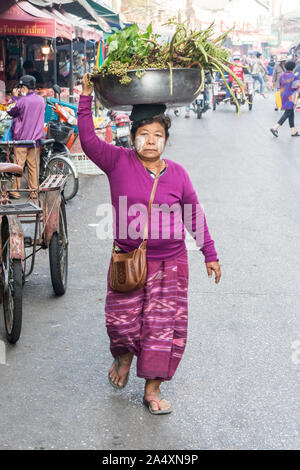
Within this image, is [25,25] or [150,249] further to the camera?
[25,25]

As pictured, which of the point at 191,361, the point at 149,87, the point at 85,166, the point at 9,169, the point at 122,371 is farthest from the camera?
the point at 85,166

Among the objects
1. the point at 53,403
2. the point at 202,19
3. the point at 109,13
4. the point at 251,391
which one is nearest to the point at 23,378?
the point at 53,403

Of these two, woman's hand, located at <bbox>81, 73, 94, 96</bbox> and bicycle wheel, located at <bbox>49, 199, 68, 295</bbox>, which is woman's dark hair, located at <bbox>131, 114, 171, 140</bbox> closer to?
woman's hand, located at <bbox>81, 73, 94, 96</bbox>

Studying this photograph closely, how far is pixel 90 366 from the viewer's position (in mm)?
4434

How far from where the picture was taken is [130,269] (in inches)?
144

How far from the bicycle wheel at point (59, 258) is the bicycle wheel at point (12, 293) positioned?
0.50 meters

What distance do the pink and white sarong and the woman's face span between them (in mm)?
586

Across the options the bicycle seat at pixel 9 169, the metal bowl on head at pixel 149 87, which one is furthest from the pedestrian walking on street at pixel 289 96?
the metal bowl on head at pixel 149 87

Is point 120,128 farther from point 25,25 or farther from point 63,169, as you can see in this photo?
point 63,169

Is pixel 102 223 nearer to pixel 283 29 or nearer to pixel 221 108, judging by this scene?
pixel 221 108

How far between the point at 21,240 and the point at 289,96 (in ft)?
46.6

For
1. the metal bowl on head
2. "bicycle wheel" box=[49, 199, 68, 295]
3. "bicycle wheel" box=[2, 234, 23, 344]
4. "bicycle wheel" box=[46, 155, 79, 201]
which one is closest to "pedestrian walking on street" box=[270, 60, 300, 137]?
"bicycle wheel" box=[46, 155, 79, 201]

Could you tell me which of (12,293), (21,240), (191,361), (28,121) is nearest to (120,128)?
(28,121)

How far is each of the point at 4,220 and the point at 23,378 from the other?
1.23 metres
